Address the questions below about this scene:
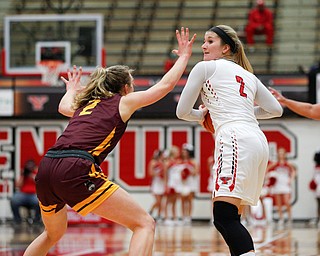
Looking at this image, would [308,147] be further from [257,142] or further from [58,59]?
[257,142]

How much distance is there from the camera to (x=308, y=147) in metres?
21.5

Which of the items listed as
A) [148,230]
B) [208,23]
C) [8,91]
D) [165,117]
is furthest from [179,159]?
[148,230]

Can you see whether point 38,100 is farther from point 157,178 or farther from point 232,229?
point 232,229

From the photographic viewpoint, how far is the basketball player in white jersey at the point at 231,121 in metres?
6.33

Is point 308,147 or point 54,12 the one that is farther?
point 54,12

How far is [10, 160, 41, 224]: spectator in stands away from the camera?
2042 cm

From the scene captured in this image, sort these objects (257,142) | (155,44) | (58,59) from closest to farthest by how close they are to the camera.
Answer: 1. (257,142)
2. (58,59)
3. (155,44)

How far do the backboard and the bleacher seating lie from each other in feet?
13.4

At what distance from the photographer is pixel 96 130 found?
6.75 m

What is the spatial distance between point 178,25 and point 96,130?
19.9m

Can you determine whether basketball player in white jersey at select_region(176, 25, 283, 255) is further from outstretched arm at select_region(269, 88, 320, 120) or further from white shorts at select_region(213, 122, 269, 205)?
outstretched arm at select_region(269, 88, 320, 120)

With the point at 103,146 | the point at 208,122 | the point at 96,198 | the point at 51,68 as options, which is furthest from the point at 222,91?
the point at 51,68

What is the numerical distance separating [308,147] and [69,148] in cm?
1551

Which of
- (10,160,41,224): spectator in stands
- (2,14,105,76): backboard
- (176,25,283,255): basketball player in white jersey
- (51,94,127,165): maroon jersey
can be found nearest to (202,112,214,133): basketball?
(176,25,283,255): basketball player in white jersey
